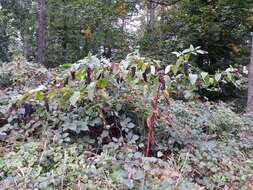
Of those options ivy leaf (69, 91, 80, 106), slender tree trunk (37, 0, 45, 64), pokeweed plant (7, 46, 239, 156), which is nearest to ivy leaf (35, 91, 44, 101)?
pokeweed plant (7, 46, 239, 156)

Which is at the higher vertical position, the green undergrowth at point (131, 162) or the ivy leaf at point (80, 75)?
the ivy leaf at point (80, 75)

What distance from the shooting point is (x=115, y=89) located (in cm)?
362

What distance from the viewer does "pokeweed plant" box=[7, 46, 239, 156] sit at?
10.4ft

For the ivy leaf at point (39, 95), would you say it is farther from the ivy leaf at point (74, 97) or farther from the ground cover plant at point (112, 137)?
the ivy leaf at point (74, 97)

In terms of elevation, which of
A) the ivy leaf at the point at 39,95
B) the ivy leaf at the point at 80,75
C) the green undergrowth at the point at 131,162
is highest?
the ivy leaf at the point at 80,75

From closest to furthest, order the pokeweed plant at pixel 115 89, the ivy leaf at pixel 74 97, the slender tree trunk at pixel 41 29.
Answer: the ivy leaf at pixel 74 97 < the pokeweed plant at pixel 115 89 < the slender tree trunk at pixel 41 29

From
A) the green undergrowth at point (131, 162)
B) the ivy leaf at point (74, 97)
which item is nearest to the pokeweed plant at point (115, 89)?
the ivy leaf at point (74, 97)

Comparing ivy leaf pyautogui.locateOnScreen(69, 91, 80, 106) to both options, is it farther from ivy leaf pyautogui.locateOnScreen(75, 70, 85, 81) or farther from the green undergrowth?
the green undergrowth

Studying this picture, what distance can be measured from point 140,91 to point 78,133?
0.78 m

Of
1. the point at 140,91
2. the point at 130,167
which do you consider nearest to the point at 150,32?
the point at 140,91

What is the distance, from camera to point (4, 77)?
5.85 m

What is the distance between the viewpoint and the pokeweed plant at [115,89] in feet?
10.4

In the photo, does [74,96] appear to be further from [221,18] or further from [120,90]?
[221,18]

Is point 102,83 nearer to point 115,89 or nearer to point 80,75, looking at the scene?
point 80,75
